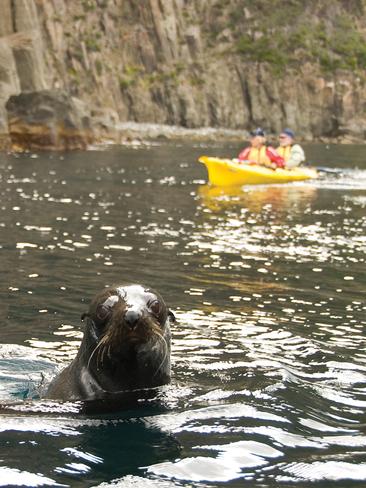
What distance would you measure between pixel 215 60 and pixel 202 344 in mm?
103937

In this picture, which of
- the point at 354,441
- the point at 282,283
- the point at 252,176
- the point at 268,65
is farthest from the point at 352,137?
the point at 354,441

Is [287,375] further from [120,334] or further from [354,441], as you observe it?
[120,334]

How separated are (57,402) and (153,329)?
98 cm

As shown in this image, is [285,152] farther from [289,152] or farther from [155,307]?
[155,307]

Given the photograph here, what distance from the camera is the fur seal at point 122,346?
17.5 ft

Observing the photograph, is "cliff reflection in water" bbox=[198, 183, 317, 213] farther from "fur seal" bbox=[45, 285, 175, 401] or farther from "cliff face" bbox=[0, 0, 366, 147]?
"cliff face" bbox=[0, 0, 366, 147]

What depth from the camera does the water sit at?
5.14 m

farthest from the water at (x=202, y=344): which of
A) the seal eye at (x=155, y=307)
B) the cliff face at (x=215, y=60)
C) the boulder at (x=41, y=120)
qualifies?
the cliff face at (x=215, y=60)

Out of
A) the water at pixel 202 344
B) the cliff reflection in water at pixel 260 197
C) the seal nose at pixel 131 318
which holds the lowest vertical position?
the cliff reflection in water at pixel 260 197

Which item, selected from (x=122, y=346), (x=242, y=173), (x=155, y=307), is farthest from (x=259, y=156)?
(x=122, y=346)

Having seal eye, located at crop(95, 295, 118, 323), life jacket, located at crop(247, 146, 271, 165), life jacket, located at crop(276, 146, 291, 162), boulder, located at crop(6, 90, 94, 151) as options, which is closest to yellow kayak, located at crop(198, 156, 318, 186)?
life jacket, located at crop(247, 146, 271, 165)

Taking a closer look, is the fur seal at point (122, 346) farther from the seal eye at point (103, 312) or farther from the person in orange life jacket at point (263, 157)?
the person in orange life jacket at point (263, 157)

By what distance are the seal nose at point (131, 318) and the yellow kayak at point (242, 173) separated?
71.9ft

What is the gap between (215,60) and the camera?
359ft
